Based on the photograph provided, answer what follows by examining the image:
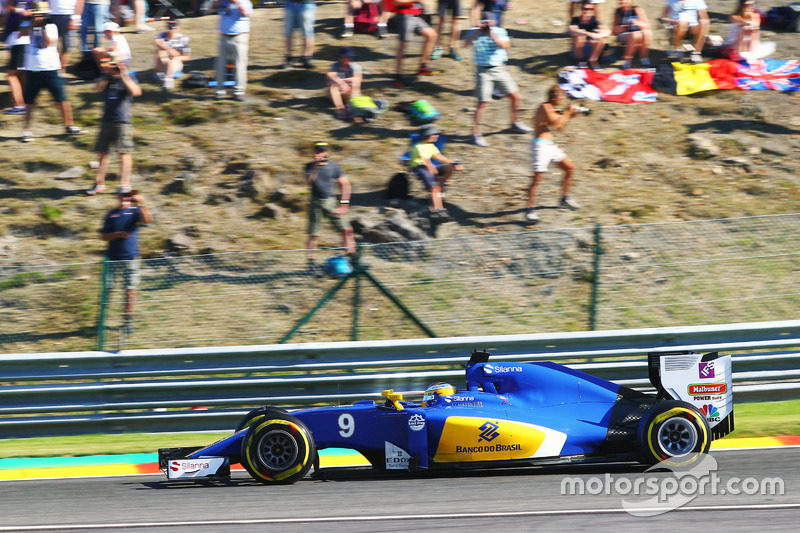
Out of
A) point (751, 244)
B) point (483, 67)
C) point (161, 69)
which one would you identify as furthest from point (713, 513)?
point (161, 69)

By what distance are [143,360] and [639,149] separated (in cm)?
866

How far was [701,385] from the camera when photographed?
6.67 metres

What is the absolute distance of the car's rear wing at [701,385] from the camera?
21.9ft

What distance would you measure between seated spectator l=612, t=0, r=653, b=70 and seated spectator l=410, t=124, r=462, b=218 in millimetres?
4754

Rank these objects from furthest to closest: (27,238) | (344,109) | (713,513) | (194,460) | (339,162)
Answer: (344,109) < (339,162) < (27,238) < (194,460) < (713,513)

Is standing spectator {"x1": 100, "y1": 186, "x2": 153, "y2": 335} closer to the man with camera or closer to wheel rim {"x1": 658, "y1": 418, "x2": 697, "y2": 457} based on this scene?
the man with camera

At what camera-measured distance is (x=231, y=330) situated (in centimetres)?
863

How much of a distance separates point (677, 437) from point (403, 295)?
3156 mm

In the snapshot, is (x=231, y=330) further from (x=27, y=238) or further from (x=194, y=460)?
(x=27, y=238)

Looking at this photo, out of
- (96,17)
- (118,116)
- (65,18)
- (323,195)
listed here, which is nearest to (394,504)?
(323,195)

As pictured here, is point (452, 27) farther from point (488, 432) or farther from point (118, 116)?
point (488, 432)

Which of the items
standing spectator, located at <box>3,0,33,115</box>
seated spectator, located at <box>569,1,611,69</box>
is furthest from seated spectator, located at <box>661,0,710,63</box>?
standing spectator, located at <box>3,0,33,115</box>

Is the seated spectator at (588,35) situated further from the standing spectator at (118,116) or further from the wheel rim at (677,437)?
the wheel rim at (677,437)

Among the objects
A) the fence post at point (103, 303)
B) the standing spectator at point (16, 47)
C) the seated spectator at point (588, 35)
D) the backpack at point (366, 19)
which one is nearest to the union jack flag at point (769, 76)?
the seated spectator at point (588, 35)
